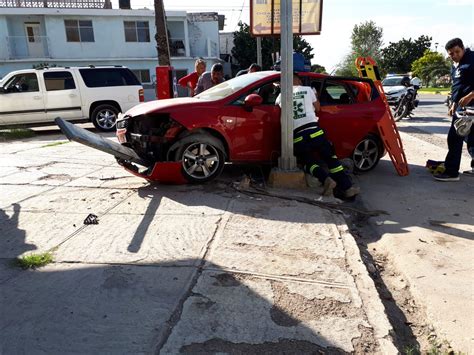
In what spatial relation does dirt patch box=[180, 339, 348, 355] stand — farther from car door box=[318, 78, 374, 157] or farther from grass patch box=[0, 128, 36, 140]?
grass patch box=[0, 128, 36, 140]

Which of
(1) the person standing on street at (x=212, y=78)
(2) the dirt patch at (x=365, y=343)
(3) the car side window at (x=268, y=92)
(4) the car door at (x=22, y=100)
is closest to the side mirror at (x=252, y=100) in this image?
(3) the car side window at (x=268, y=92)

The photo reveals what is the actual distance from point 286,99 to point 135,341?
3747 mm

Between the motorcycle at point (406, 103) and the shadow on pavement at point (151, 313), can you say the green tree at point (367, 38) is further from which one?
the shadow on pavement at point (151, 313)

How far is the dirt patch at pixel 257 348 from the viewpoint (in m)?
2.30

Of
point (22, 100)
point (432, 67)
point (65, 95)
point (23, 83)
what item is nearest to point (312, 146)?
point (65, 95)

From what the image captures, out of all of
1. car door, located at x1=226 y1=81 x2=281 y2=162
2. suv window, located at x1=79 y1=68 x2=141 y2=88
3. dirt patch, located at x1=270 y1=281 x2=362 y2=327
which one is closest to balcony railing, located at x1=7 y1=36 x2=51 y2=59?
suv window, located at x1=79 y1=68 x2=141 y2=88

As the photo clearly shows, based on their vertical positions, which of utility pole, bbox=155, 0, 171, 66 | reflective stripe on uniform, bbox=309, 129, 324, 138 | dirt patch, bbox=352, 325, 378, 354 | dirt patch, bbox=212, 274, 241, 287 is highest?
utility pole, bbox=155, 0, 171, 66

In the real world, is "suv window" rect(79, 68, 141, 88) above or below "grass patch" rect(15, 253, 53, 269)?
above

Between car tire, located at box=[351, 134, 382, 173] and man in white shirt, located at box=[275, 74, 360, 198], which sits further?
car tire, located at box=[351, 134, 382, 173]

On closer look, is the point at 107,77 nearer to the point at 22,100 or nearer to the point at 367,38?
the point at 22,100

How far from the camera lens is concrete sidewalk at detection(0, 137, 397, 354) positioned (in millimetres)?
2406

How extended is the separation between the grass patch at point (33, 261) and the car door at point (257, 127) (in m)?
2.93

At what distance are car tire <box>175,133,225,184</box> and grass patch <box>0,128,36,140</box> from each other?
7.56 m

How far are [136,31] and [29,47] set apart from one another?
7.10m
